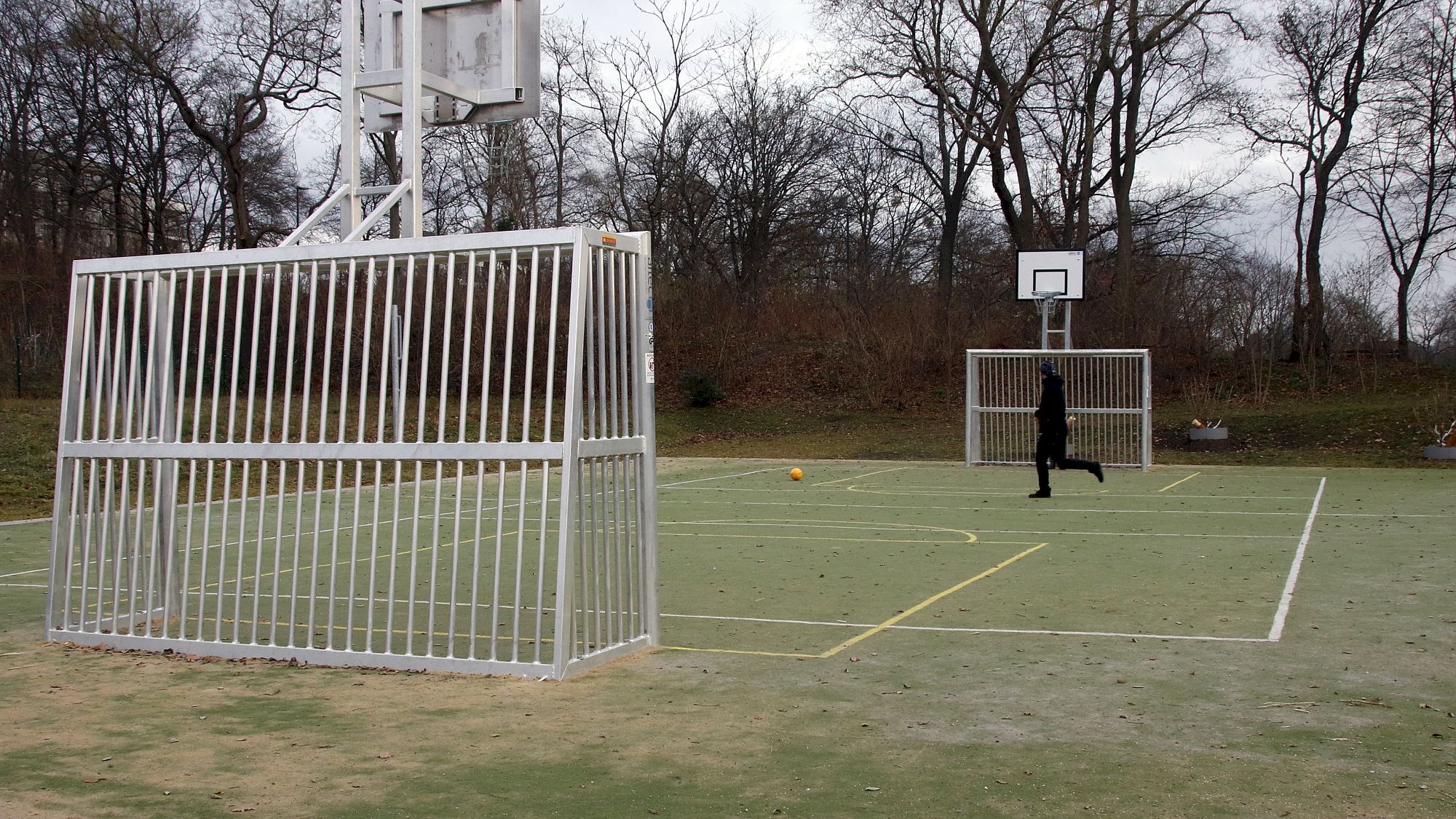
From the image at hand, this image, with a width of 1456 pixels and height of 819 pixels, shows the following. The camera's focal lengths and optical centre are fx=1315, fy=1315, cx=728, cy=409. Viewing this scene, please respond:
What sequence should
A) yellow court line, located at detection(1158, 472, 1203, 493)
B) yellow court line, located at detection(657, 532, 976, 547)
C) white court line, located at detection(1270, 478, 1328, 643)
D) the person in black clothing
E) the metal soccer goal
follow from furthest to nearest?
1. yellow court line, located at detection(1158, 472, 1203, 493)
2. the person in black clothing
3. yellow court line, located at detection(657, 532, 976, 547)
4. white court line, located at detection(1270, 478, 1328, 643)
5. the metal soccer goal

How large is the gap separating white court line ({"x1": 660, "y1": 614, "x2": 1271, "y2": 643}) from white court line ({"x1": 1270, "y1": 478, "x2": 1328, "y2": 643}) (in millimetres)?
307

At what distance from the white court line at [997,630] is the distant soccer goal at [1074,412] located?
14.6 m

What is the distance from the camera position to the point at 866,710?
→ 6277 mm

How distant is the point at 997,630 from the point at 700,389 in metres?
26.5

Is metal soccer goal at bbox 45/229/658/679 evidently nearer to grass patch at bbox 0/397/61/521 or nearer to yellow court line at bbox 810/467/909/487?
grass patch at bbox 0/397/61/521

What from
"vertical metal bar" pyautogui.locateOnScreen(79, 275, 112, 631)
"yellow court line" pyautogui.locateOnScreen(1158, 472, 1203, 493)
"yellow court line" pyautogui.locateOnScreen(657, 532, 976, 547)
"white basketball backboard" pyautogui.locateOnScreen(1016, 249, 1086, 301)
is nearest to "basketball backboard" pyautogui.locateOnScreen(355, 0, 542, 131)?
"vertical metal bar" pyautogui.locateOnScreen(79, 275, 112, 631)

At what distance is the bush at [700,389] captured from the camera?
34625 millimetres

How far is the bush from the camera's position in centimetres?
3462

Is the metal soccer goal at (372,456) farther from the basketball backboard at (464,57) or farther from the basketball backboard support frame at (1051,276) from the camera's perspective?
the basketball backboard support frame at (1051,276)

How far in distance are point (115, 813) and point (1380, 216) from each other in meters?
36.2

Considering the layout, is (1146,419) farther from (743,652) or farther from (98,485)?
(98,485)

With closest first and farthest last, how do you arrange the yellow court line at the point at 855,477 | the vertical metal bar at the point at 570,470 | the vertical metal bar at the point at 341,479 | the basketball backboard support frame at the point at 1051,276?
the vertical metal bar at the point at 570,470 → the vertical metal bar at the point at 341,479 → the yellow court line at the point at 855,477 → the basketball backboard support frame at the point at 1051,276

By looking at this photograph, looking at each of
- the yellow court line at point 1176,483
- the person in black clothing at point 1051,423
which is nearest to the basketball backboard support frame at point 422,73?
the person in black clothing at point 1051,423

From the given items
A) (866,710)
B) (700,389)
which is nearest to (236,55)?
(700,389)
